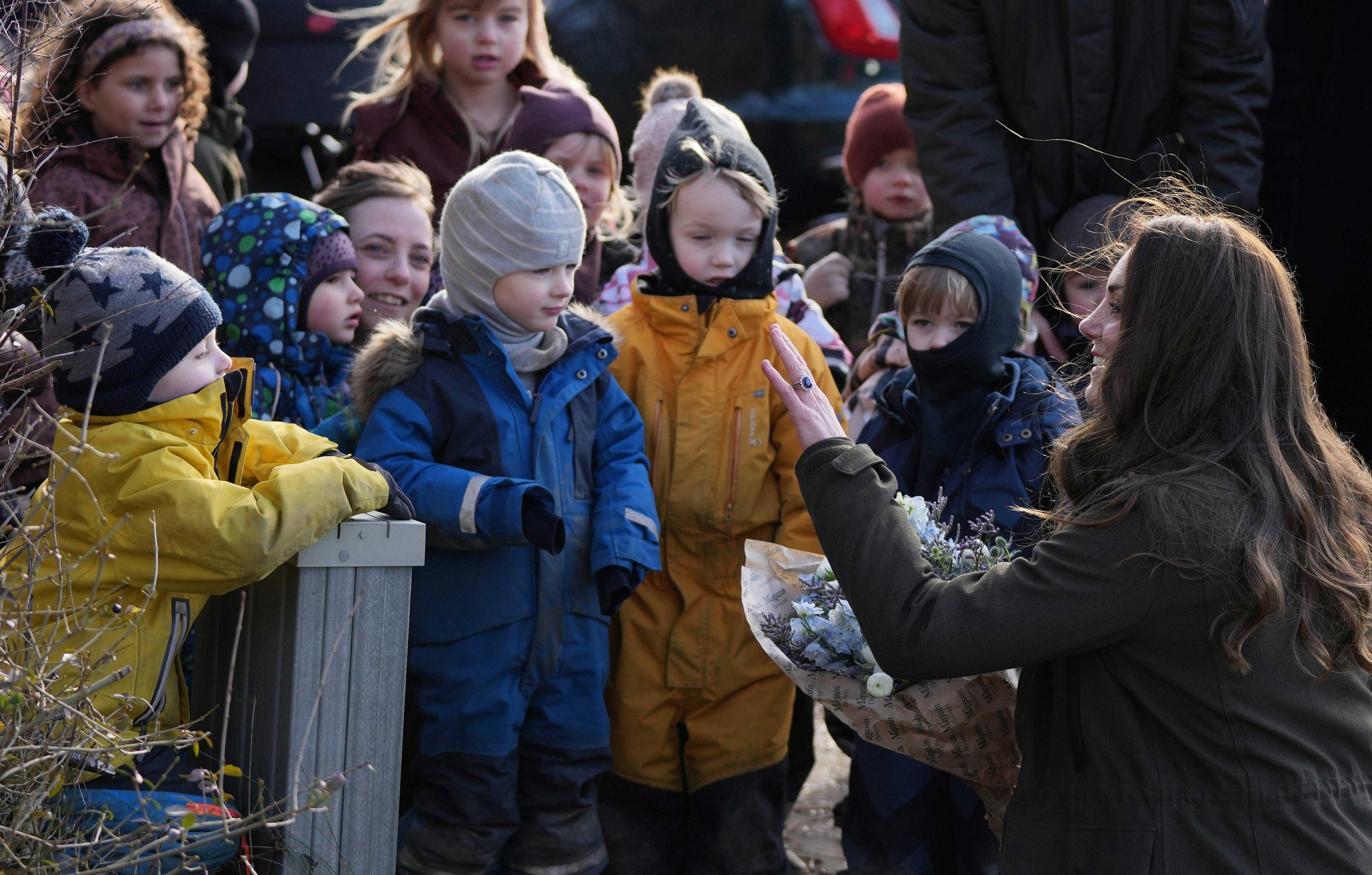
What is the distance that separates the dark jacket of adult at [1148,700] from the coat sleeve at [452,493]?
2.76 feet

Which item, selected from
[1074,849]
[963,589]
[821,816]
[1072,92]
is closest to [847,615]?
[963,589]

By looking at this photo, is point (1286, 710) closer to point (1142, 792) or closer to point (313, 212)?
point (1142, 792)

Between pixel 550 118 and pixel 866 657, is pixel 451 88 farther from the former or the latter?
pixel 866 657

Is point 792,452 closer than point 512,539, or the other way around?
point 512,539

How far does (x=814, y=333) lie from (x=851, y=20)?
3304 millimetres

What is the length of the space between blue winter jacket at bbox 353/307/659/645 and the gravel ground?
1248 mm

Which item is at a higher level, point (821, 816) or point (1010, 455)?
point (1010, 455)

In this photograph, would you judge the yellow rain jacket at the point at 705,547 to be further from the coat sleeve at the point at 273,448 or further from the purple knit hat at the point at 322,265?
the coat sleeve at the point at 273,448

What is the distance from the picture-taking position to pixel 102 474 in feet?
7.84

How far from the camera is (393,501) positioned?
2641mm

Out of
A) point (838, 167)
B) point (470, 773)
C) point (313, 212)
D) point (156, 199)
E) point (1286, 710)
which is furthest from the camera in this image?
point (838, 167)

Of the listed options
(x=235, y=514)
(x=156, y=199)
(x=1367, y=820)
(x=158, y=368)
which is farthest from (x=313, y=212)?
(x=1367, y=820)

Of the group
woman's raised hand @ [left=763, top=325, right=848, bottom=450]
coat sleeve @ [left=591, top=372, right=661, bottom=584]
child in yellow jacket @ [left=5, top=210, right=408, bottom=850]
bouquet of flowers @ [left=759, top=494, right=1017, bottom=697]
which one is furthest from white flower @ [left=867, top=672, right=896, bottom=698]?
child in yellow jacket @ [left=5, top=210, right=408, bottom=850]

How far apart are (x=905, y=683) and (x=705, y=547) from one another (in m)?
1.13
